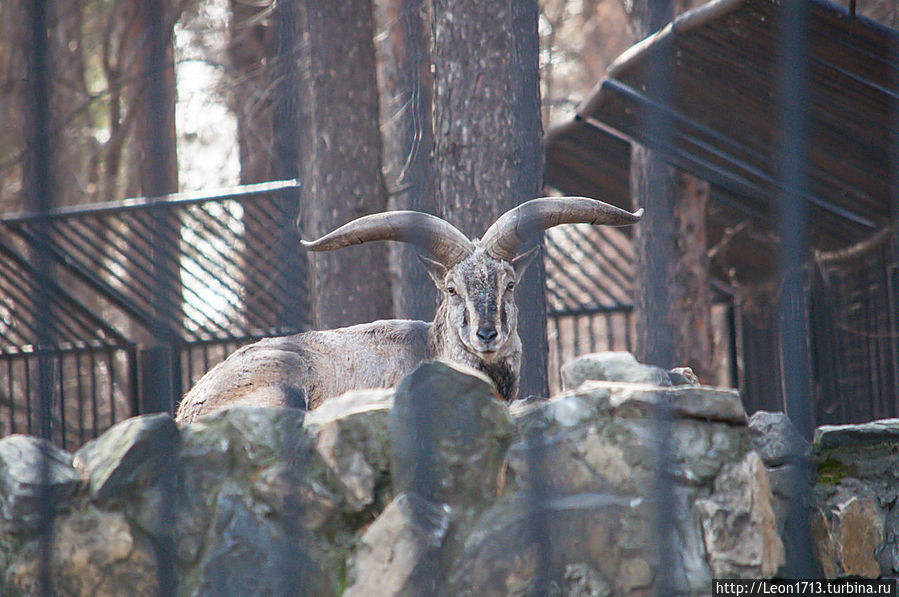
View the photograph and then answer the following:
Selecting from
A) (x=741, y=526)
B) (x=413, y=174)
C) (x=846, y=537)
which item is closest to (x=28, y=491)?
(x=741, y=526)

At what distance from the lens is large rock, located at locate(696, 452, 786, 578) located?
266 cm

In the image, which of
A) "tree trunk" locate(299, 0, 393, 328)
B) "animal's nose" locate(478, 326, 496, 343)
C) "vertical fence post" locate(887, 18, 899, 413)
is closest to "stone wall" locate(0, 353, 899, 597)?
"animal's nose" locate(478, 326, 496, 343)

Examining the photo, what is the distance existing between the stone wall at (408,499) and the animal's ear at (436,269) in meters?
2.92

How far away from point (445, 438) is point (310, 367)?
3.15 m

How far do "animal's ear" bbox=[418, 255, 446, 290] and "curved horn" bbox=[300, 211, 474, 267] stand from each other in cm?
5

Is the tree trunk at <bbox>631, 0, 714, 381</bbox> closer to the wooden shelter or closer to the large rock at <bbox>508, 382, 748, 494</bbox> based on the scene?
the wooden shelter

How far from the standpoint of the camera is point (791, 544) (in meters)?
2.85

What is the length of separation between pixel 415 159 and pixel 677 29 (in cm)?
197

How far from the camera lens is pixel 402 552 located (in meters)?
2.52

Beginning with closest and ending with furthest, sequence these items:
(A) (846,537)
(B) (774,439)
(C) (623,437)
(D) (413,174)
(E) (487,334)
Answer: (C) (623,437) → (A) (846,537) → (B) (774,439) → (E) (487,334) → (D) (413,174)

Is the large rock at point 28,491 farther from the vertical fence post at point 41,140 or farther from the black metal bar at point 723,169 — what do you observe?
the black metal bar at point 723,169

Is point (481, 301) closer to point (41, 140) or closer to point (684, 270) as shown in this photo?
point (41, 140)

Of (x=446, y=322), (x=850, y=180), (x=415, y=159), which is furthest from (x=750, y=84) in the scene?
(x=446, y=322)

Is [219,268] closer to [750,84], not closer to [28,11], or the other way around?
[750,84]
